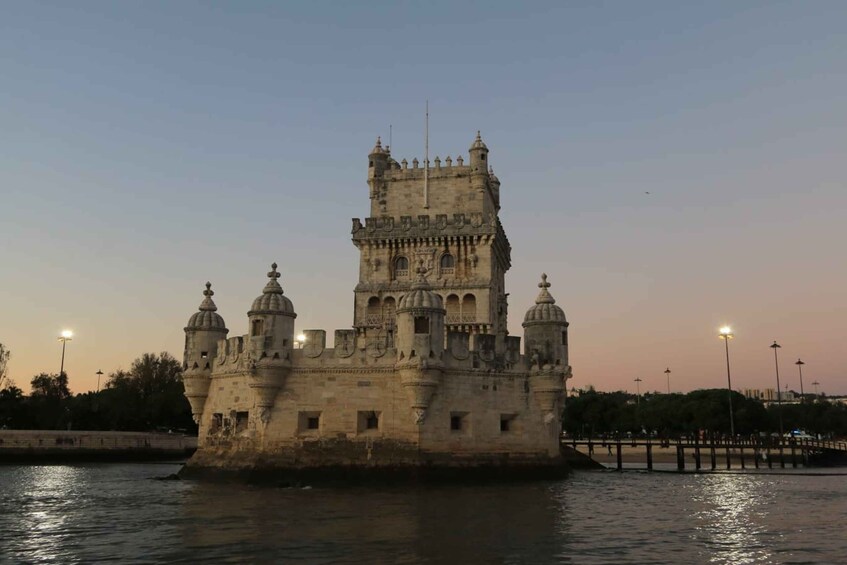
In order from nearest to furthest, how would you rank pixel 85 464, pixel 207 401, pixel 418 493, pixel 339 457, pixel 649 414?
pixel 418 493 < pixel 339 457 < pixel 207 401 < pixel 85 464 < pixel 649 414

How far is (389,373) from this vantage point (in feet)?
119

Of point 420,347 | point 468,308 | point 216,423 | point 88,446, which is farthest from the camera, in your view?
point 88,446

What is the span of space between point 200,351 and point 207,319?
1820 millimetres

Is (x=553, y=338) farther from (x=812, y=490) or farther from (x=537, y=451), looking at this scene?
(x=812, y=490)

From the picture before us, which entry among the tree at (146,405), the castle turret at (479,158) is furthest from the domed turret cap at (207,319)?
the tree at (146,405)

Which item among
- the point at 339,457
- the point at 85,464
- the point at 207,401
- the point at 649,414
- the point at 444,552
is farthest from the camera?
the point at 649,414

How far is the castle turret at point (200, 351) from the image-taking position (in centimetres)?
4066

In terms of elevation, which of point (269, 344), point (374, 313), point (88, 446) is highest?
point (374, 313)

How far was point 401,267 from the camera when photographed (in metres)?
55.3

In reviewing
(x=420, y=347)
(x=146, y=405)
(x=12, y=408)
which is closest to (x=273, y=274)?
(x=420, y=347)

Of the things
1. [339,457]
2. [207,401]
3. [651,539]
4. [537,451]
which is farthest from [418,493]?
[207,401]

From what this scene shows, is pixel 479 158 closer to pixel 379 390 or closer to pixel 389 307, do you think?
pixel 389 307

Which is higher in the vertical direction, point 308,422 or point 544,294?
point 544,294

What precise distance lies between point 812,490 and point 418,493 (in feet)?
63.4
